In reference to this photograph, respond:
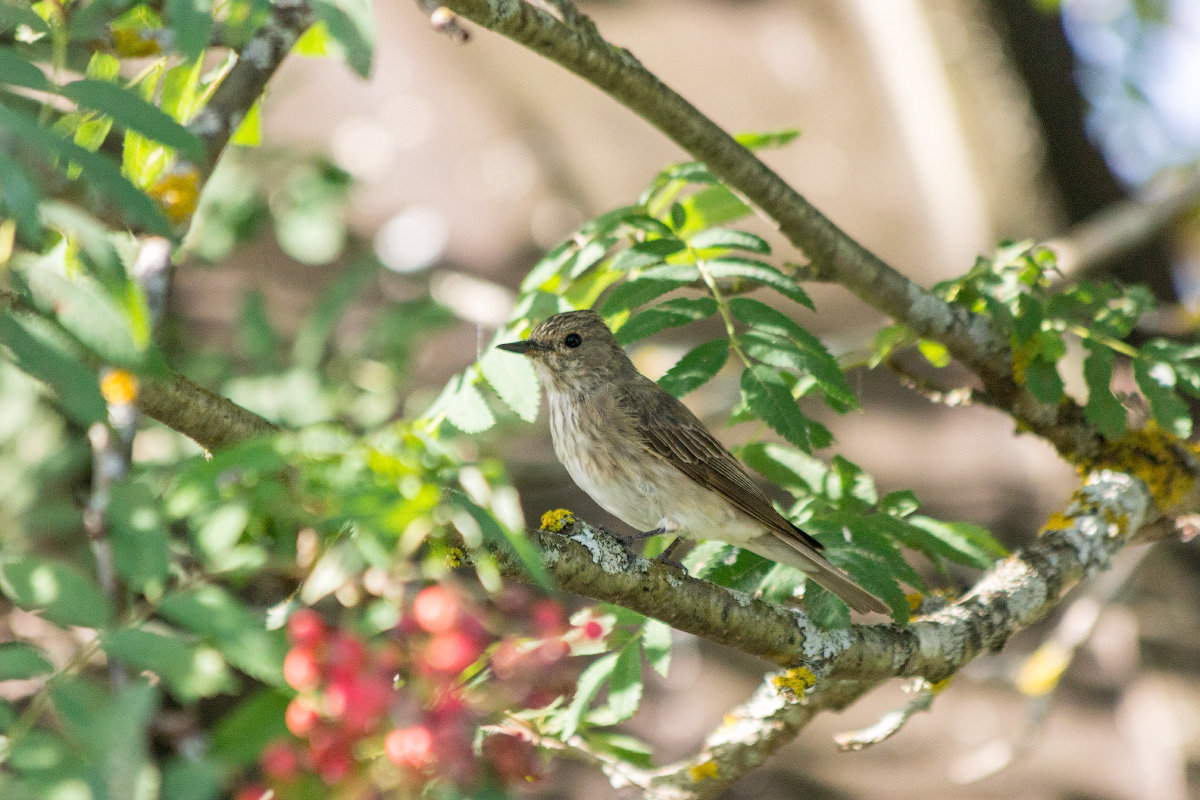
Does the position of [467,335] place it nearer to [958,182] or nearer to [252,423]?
[958,182]

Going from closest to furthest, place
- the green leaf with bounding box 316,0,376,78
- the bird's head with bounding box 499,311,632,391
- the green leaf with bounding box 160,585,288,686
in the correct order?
1. the green leaf with bounding box 160,585,288,686
2. the green leaf with bounding box 316,0,376,78
3. the bird's head with bounding box 499,311,632,391

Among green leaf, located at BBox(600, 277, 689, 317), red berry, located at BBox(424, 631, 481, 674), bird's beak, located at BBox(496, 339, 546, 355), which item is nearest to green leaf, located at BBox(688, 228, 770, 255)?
green leaf, located at BBox(600, 277, 689, 317)

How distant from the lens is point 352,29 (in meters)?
1.76

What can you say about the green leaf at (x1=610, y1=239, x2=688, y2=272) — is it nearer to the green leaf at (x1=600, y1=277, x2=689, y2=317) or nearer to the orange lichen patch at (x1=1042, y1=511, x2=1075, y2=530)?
the green leaf at (x1=600, y1=277, x2=689, y2=317)

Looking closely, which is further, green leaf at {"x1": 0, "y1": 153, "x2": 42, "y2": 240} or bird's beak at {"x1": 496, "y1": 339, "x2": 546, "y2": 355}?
bird's beak at {"x1": 496, "y1": 339, "x2": 546, "y2": 355}

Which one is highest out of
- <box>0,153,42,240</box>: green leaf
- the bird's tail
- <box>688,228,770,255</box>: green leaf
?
<box>688,228,770,255</box>: green leaf

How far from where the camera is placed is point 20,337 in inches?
57.2

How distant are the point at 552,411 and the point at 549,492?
1.48 meters

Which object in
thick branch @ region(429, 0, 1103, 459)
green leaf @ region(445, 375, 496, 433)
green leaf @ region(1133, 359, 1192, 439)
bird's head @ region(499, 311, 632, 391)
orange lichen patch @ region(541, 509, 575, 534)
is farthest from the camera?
bird's head @ region(499, 311, 632, 391)

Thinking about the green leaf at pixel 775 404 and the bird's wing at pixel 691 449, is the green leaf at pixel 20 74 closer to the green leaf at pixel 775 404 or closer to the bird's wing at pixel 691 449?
the green leaf at pixel 775 404

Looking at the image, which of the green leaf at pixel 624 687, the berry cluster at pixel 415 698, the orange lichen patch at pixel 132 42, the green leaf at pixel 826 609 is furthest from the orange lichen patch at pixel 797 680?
the orange lichen patch at pixel 132 42

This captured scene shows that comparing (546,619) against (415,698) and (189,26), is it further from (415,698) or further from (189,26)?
(189,26)

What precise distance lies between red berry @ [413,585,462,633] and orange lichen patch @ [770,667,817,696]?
0.98 meters

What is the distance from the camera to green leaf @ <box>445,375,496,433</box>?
2494 millimetres
